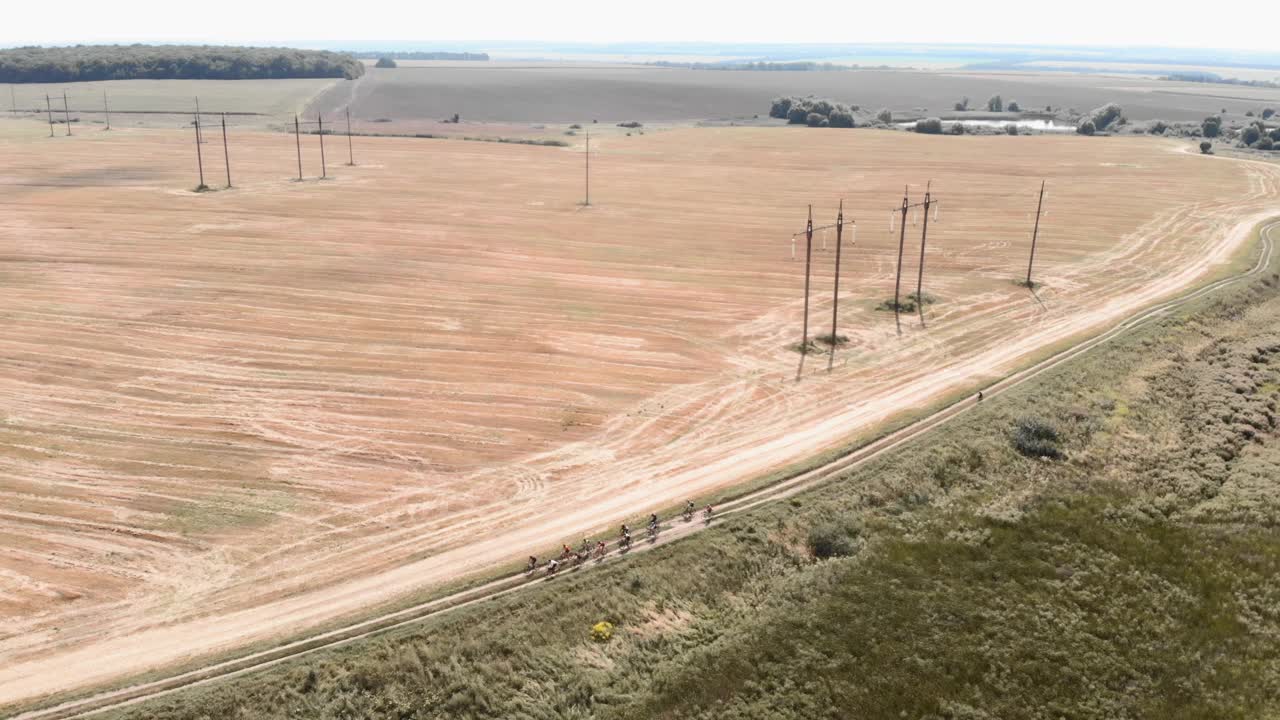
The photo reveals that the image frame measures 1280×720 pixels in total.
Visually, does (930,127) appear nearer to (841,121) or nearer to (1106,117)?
(841,121)

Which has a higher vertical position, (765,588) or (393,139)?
(393,139)

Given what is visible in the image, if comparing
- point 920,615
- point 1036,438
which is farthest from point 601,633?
point 1036,438

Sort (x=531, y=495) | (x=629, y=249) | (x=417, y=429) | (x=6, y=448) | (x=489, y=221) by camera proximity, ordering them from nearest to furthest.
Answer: (x=531, y=495), (x=6, y=448), (x=417, y=429), (x=629, y=249), (x=489, y=221)

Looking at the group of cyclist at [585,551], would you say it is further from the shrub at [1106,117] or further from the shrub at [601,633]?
the shrub at [1106,117]

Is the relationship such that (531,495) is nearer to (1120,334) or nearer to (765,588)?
(765,588)

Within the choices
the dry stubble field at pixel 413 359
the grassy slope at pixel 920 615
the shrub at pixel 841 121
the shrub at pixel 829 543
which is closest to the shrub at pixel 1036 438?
the grassy slope at pixel 920 615

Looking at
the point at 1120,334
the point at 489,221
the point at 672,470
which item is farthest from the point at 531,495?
the point at 489,221

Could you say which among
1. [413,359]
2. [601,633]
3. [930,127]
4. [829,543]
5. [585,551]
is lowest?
[601,633]
